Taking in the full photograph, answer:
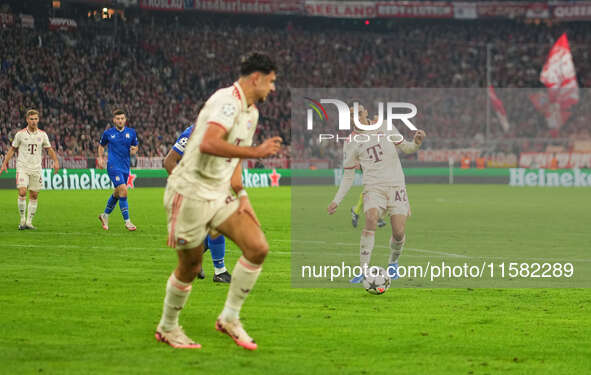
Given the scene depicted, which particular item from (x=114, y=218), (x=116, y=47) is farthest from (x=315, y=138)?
(x=114, y=218)

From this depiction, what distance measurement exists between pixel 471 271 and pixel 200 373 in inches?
294

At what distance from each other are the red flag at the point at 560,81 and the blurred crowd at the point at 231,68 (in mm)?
992

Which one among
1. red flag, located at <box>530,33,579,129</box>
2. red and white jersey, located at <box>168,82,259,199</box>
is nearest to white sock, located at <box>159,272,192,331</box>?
red and white jersey, located at <box>168,82,259,199</box>

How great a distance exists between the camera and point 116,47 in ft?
172

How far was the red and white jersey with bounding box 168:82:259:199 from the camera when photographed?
681cm

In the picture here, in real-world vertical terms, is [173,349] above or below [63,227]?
above

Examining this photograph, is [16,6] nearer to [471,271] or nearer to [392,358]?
[471,271]

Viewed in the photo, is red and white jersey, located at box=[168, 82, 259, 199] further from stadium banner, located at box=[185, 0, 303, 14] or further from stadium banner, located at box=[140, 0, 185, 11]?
stadium banner, located at box=[185, 0, 303, 14]

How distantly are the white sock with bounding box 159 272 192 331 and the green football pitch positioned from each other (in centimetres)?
21

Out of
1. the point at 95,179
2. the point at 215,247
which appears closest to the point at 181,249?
the point at 215,247

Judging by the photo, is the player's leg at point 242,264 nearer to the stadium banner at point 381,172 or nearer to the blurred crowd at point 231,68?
the stadium banner at point 381,172

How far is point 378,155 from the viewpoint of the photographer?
1126cm

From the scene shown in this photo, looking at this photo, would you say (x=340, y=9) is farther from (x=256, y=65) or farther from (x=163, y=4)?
(x=256, y=65)

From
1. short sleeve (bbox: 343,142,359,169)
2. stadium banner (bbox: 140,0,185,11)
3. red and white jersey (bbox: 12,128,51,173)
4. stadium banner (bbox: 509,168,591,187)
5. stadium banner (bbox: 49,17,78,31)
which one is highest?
stadium banner (bbox: 140,0,185,11)
